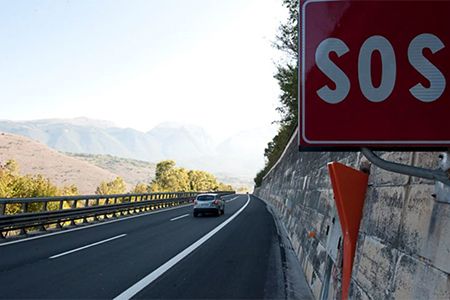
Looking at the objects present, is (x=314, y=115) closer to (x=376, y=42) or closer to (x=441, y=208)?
(x=376, y=42)

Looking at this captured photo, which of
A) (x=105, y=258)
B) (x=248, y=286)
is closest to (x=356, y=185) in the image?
(x=248, y=286)

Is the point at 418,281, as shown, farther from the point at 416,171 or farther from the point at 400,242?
the point at 416,171

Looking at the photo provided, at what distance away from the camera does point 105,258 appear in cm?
940

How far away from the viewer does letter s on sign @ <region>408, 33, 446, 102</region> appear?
2184mm

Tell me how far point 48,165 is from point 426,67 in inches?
6898

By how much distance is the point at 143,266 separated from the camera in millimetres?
8539

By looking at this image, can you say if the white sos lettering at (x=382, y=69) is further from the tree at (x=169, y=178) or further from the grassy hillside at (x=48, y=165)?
the grassy hillside at (x=48, y=165)

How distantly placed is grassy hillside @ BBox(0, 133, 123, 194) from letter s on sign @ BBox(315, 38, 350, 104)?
14548cm

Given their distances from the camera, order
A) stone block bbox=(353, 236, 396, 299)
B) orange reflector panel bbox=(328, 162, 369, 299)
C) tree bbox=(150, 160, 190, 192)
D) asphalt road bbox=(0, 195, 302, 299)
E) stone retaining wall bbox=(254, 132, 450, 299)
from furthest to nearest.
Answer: tree bbox=(150, 160, 190, 192) → asphalt road bbox=(0, 195, 302, 299) → orange reflector panel bbox=(328, 162, 369, 299) → stone block bbox=(353, 236, 396, 299) → stone retaining wall bbox=(254, 132, 450, 299)

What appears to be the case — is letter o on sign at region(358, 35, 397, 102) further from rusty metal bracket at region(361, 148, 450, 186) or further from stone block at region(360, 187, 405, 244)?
stone block at region(360, 187, 405, 244)

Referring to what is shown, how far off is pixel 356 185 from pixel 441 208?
151cm

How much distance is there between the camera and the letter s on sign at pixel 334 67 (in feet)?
7.51

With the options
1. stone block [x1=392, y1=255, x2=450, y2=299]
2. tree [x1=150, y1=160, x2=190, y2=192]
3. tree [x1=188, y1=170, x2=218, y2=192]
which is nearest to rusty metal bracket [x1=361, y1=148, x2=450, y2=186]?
stone block [x1=392, y1=255, x2=450, y2=299]

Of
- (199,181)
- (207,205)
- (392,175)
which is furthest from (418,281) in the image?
(199,181)
